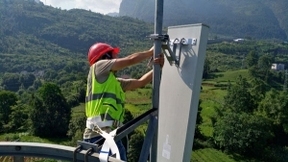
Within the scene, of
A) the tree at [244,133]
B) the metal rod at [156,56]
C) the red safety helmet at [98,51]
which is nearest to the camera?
the metal rod at [156,56]

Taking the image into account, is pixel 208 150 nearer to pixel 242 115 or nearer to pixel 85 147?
pixel 242 115

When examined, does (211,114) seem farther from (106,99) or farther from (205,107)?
(106,99)

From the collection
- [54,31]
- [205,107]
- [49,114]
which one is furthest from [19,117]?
[54,31]

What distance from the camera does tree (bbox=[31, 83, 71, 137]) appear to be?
3172cm

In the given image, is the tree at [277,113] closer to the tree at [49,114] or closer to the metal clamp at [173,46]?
the tree at [49,114]

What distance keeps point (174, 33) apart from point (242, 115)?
93.7 ft

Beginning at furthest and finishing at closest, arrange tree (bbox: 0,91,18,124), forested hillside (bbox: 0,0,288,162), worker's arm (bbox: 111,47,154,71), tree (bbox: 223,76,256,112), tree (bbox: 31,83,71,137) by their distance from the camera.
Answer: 1. tree (bbox: 0,91,18,124)
2. tree (bbox: 223,76,256,112)
3. tree (bbox: 31,83,71,137)
4. forested hillside (bbox: 0,0,288,162)
5. worker's arm (bbox: 111,47,154,71)

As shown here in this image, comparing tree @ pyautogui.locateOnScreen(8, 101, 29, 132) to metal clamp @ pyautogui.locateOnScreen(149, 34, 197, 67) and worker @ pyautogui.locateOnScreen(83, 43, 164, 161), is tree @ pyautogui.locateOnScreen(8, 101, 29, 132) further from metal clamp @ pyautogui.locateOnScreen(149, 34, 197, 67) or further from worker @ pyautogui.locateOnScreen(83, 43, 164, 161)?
metal clamp @ pyautogui.locateOnScreen(149, 34, 197, 67)

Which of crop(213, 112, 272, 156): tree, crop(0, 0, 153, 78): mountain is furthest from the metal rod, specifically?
crop(0, 0, 153, 78): mountain

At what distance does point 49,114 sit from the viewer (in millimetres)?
32312

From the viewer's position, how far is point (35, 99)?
31781 mm

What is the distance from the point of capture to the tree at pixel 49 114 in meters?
31.7

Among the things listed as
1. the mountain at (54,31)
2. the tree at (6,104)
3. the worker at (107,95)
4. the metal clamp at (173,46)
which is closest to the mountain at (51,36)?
the mountain at (54,31)

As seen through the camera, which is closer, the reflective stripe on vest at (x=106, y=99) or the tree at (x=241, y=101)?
the reflective stripe on vest at (x=106, y=99)
